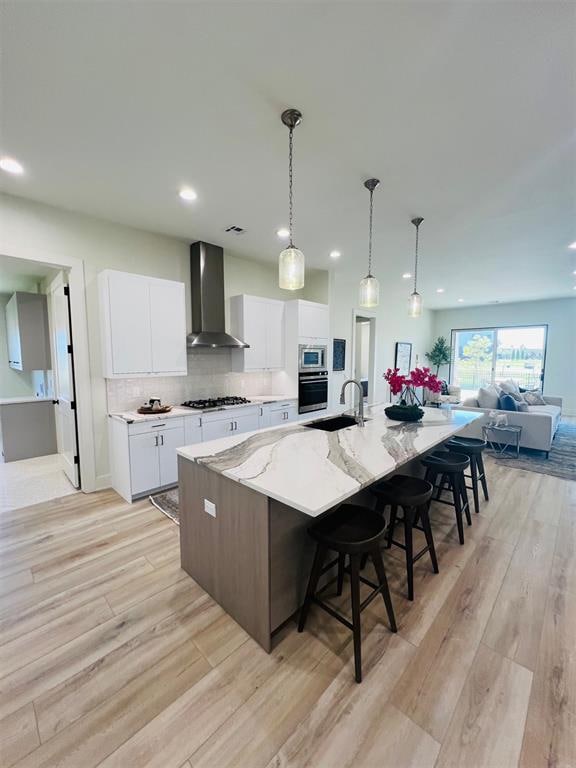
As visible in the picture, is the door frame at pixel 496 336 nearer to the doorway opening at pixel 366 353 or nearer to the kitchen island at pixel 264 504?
the doorway opening at pixel 366 353

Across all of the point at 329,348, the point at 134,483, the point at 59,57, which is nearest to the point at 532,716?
the point at 134,483

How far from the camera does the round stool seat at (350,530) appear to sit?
1.49 meters

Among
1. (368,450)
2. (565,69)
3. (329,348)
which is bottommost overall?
(368,450)

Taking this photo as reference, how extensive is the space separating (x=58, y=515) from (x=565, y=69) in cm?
476

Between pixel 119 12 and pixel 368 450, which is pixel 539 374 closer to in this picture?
pixel 368 450

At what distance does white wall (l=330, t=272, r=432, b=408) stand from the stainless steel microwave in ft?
1.95

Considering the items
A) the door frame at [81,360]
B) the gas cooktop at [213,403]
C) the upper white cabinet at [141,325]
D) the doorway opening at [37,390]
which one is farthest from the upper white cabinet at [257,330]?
the doorway opening at [37,390]

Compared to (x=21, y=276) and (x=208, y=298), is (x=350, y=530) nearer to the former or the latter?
(x=208, y=298)

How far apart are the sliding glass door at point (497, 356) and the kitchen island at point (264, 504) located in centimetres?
815

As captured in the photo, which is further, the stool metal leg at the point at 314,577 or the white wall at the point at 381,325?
the white wall at the point at 381,325

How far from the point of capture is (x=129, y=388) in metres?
3.67

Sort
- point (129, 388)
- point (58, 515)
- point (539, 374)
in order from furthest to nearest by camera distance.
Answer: point (539, 374)
point (129, 388)
point (58, 515)

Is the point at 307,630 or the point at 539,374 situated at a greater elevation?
the point at 539,374

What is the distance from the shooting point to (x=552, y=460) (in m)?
4.53
